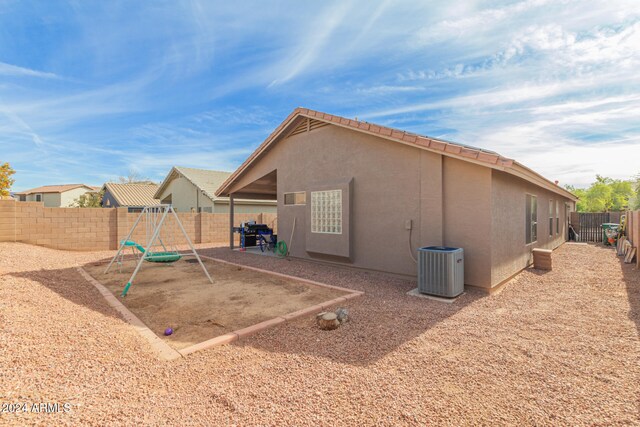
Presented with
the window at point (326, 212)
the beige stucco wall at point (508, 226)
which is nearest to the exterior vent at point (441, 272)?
the beige stucco wall at point (508, 226)

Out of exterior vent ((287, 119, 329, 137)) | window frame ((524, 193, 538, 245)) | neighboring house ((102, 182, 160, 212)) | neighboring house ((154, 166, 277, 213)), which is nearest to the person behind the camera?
window frame ((524, 193, 538, 245))

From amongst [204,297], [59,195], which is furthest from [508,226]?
[59,195]

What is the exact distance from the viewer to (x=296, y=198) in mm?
9992

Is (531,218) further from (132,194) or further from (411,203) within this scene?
(132,194)

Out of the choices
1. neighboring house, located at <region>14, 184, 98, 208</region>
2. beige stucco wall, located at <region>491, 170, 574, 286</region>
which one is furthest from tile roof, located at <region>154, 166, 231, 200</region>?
neighboring house, located at <region>14, 184, 98, 208</region>

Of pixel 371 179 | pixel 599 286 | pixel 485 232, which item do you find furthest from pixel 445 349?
pixel 599 286

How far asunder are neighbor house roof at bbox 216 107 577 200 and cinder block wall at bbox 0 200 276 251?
21.7 ft

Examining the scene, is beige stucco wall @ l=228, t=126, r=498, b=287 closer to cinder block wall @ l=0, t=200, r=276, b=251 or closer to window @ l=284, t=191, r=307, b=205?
window @ l=284, t=191, r=307, b=205

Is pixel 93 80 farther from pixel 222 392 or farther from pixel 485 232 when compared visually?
pixel 485 232

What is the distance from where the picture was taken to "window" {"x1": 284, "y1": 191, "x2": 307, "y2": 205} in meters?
9.71

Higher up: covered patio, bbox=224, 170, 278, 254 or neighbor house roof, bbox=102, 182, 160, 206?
neighbor house roof, bbox=102, 182, 160, 206

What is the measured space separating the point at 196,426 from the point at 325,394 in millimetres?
1038

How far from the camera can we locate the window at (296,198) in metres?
9.71

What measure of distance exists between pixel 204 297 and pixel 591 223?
23.2 meters
